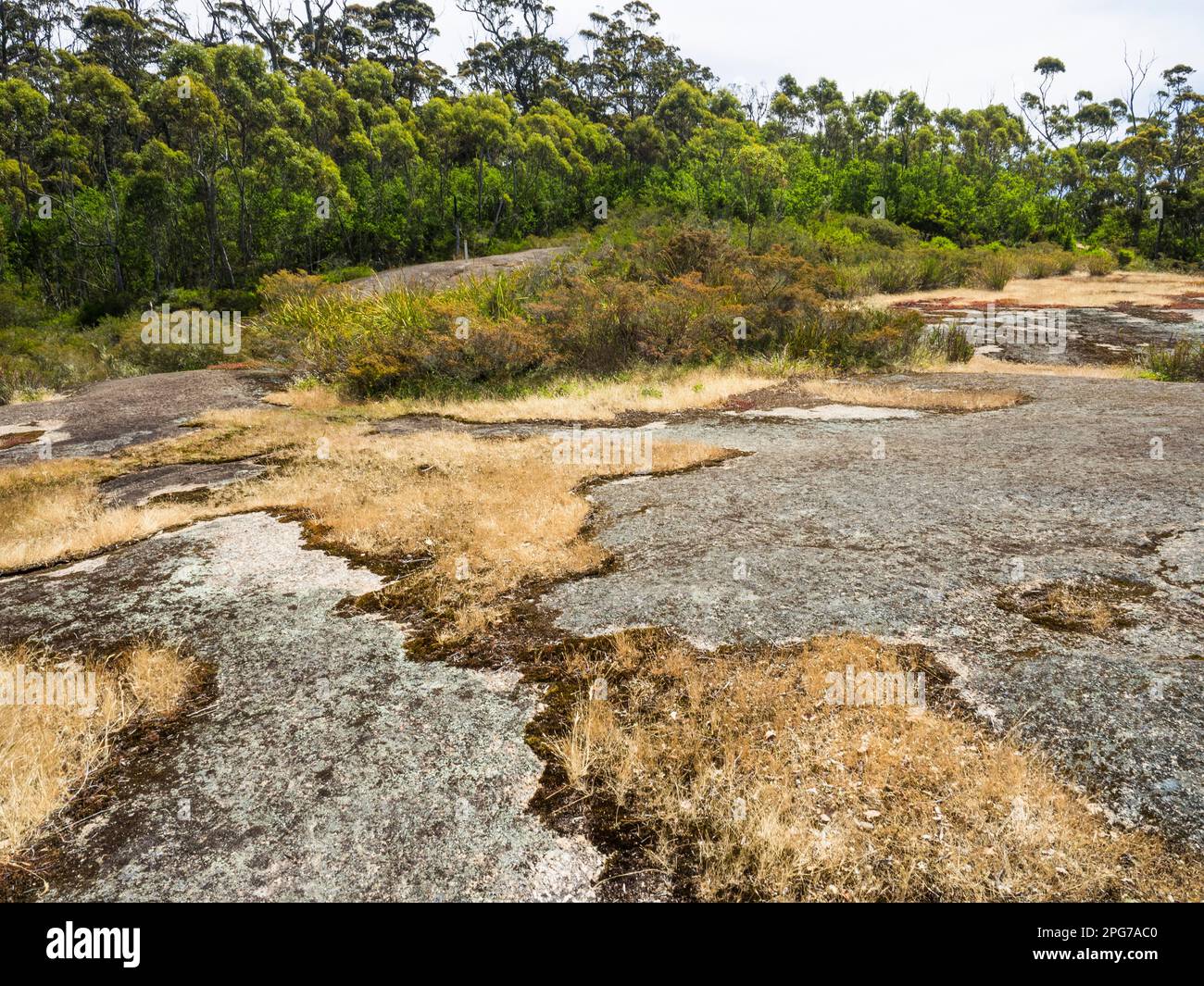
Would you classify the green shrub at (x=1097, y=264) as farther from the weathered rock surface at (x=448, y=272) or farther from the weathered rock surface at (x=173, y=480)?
the weathered rock surface at (x=173, y=480)

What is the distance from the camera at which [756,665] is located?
12.5 ft

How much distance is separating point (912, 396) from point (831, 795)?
35.6ft

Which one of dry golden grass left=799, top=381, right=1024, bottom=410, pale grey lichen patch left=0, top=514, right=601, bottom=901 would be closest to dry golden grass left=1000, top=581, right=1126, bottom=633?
pale grey lichen patch left=0, top=514, right=601, bottom=901

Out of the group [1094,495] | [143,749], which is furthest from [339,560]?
[1094,495]

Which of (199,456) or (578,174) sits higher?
(578,174)

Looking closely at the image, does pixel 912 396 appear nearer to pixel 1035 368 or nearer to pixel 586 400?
pixel 1035 368

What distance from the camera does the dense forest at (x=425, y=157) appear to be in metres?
34.8

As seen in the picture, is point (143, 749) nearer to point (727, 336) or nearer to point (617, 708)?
point (617, 708)

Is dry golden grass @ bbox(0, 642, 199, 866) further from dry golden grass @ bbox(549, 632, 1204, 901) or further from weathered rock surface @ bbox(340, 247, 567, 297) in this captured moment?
weathered rock surface @ bbox(340, 247, 567, 297)

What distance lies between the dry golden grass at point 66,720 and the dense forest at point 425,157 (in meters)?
32.7

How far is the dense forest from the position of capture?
1372 inches

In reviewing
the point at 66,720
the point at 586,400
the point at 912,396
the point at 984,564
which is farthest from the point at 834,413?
the point at 66,720

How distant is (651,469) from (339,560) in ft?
13.0

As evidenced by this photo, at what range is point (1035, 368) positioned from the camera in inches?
615
